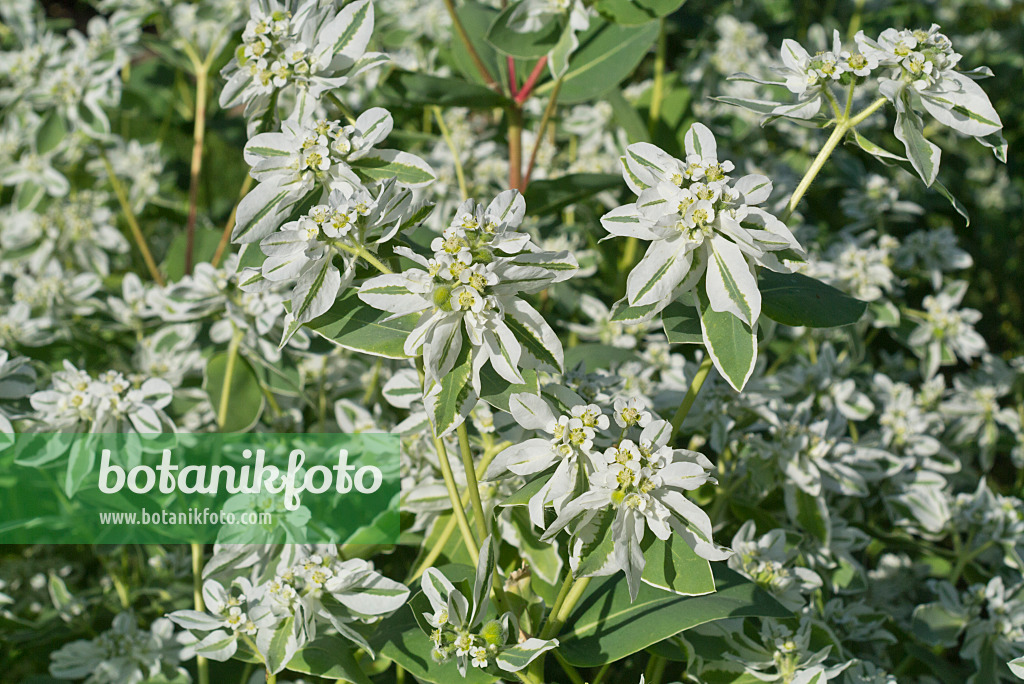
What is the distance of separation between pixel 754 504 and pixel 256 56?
1219 mm

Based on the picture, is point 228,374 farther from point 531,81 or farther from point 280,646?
point 531,81

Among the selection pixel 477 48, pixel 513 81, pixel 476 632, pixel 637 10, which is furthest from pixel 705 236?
pixel 477 48

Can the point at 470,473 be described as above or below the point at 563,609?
above

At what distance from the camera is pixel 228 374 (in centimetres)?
166

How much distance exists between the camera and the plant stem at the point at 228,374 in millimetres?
1609

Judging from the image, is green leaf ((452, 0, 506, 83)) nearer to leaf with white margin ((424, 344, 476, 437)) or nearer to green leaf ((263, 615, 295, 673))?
leaf with white margin ((424, 344, 476, 437))

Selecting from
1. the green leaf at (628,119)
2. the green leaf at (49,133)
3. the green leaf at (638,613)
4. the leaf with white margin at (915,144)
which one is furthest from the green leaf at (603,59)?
the green leaf at (49,133)

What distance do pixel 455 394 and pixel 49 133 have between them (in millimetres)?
1695

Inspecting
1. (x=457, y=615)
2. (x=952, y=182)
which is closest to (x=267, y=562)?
(x=457, y=615)

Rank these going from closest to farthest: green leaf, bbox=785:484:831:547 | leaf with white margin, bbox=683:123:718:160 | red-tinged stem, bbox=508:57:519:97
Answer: leaf with white margin, bbox=683:123:718:160
green leaf, bbox=785:484:831:547
red-tinged stem, bbox=508:57:519:97

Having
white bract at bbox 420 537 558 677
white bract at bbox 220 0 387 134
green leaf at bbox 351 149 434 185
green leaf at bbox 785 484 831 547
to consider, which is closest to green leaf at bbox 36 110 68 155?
white bract at bbox 220 0 387 134

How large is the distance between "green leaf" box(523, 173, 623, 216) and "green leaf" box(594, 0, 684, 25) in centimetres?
35

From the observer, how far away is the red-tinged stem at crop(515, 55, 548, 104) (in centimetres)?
173

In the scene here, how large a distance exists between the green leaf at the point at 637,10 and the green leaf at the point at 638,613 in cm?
99
